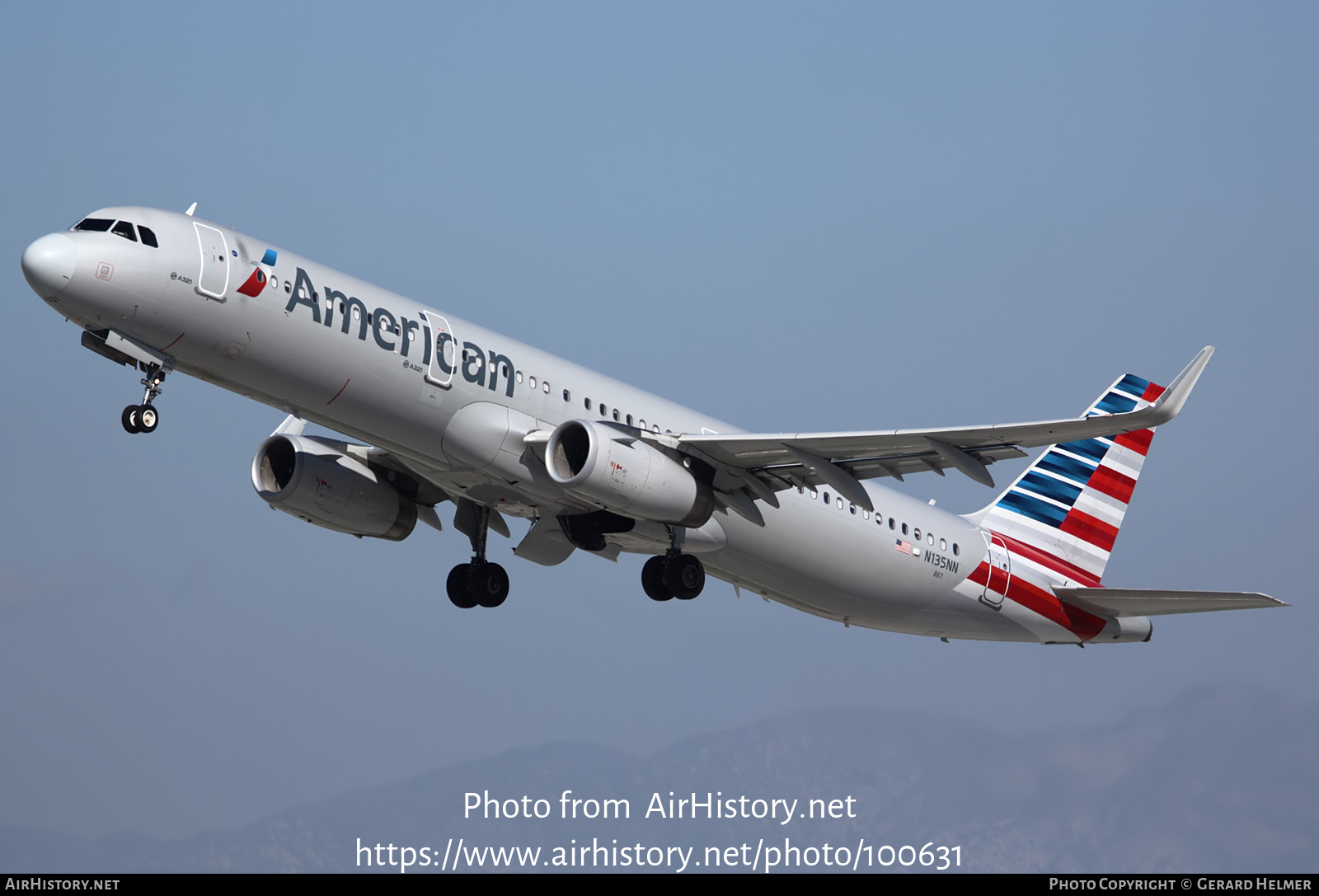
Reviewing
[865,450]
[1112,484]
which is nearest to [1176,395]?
[865,450]

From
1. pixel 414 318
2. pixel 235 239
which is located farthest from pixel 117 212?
pixel 414 318

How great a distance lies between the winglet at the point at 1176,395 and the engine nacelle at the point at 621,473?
879 centimetres

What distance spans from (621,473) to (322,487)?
756cm

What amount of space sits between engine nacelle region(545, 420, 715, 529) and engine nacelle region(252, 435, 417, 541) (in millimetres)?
6196

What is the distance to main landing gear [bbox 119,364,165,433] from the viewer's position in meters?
24.5

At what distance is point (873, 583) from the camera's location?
3195 centimetres

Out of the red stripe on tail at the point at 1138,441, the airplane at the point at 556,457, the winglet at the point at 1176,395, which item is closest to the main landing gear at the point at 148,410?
the airplane at the point at 556,457

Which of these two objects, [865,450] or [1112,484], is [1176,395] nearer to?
[865,450]

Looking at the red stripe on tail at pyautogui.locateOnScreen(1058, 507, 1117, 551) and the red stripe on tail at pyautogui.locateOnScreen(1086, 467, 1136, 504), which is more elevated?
the red stripe on tail at pyautogui.locateOnScreen(1086, 467, 1136, 504)

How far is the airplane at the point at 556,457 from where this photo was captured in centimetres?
2439

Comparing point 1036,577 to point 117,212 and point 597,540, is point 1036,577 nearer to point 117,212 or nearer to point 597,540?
point 597,540

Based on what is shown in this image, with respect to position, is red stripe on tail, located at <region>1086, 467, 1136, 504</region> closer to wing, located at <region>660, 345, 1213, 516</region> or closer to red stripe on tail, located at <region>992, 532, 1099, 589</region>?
red stripe on tail, located at <region>992, 532, 1099, 589</region>

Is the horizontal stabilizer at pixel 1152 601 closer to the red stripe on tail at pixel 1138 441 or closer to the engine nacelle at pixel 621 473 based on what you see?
the red stripe on tail at pixel 1138 441

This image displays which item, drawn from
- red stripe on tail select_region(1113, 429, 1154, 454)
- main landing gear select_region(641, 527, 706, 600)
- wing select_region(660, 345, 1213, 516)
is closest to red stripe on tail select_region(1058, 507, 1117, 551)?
red stripe on tail select_region(1113, 429, 1154, 454)
